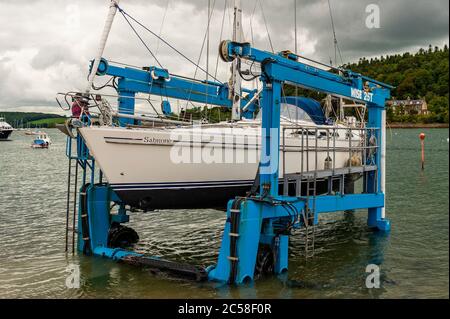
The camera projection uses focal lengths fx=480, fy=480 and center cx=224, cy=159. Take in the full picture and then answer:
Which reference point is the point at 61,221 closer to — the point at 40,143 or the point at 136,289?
the point at 136,289

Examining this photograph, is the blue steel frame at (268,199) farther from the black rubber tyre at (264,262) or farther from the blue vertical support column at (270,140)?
the black rubber tyre at (264,262)

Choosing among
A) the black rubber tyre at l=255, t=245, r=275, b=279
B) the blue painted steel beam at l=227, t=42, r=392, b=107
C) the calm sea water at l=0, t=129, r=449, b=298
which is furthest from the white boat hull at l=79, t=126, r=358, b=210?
the black rubber tyre at l=255, t=245, r=275, b=279

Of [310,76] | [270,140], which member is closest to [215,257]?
[270,140]

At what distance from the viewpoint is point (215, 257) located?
458 inches

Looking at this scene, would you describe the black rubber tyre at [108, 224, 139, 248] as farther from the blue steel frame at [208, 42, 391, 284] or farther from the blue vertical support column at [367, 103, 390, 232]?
the blue vertical support column at [367, 103, 390, 232]

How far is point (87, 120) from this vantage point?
10133mm

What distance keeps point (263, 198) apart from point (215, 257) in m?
3.16

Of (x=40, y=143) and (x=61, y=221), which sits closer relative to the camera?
(x=61, y=221)

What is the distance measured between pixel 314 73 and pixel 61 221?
35.1 feet

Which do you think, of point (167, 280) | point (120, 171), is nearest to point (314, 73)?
point (120, 171)

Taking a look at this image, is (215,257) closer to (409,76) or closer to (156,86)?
(156,86)

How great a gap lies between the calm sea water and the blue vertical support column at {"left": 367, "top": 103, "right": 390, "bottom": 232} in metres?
0.35

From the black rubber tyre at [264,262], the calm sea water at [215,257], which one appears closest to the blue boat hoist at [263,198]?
the black rubber tyre at [264,262]

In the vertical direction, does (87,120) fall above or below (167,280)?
above
